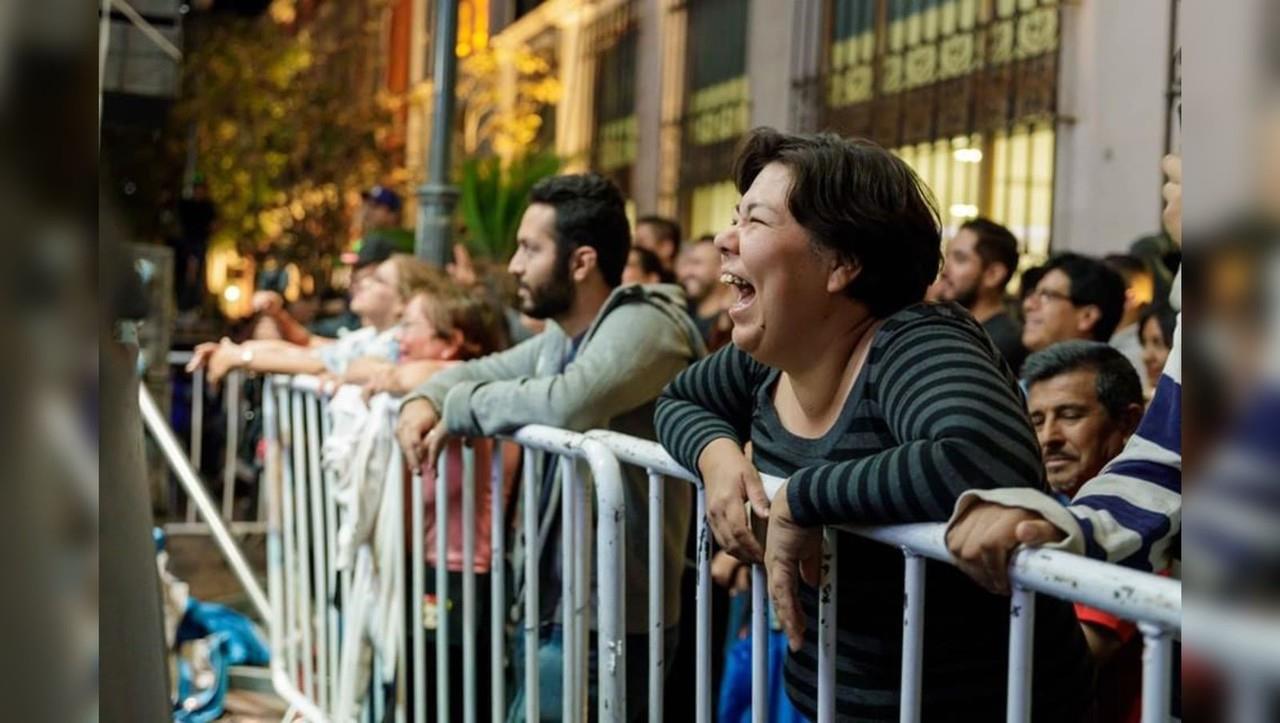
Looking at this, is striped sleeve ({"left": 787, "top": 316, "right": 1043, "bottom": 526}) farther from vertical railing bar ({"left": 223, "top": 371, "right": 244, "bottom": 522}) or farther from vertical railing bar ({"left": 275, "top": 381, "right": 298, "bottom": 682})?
vertical railing bar ({"left": 223, "top": 371, "right": 244, "bottom": 522})

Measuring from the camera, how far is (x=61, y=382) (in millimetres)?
729

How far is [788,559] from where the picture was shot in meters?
2.09

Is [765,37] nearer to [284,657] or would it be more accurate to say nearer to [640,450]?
[284,657]

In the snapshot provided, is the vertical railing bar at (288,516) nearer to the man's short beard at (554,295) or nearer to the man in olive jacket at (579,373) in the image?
the man in olive jacket at (579,373)

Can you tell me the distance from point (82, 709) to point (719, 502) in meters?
1.56

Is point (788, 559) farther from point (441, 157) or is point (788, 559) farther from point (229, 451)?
point (229, 451)

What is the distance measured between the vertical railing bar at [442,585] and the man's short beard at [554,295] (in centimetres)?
46

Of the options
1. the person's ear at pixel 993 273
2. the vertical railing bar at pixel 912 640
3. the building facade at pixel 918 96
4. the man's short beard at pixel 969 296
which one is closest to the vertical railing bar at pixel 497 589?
the vertical railing bar at pixel 912 640

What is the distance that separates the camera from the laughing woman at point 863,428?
1.98 meters

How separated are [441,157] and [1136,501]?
5.61 m

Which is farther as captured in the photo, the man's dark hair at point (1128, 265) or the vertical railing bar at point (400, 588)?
the man's dark hair at point (1128, 265)

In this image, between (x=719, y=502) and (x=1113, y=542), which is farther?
(x=719, y=502)

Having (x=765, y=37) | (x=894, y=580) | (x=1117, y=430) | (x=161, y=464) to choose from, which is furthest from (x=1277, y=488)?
(x=765, y=37)

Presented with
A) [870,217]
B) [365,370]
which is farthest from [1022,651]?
[365,370]
